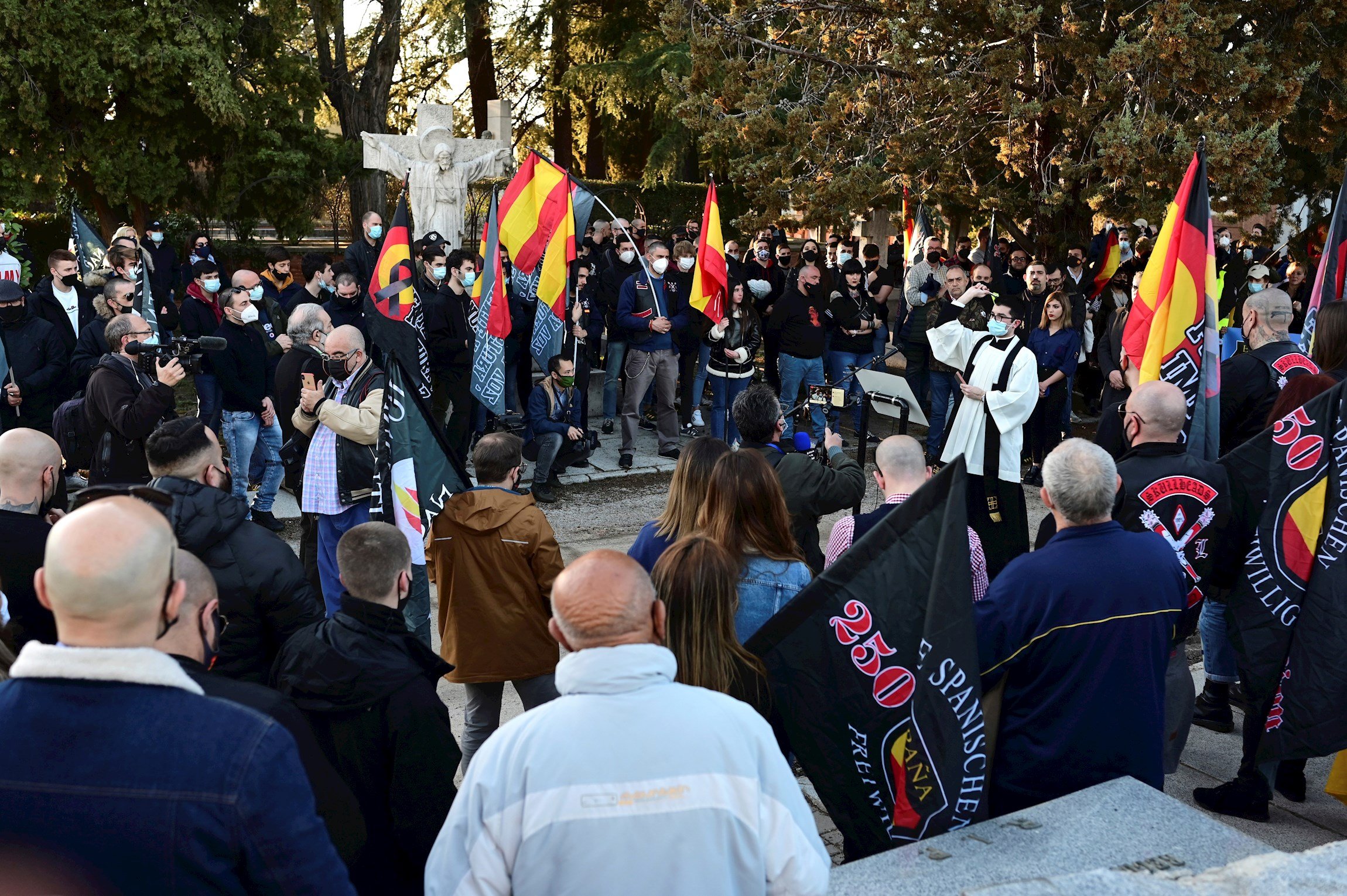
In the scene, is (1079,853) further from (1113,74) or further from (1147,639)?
(1113,74)

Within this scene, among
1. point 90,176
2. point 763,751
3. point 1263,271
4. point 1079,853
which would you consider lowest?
point 1079,853

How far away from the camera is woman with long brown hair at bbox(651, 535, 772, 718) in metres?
3.33

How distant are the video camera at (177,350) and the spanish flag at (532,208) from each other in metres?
2.93

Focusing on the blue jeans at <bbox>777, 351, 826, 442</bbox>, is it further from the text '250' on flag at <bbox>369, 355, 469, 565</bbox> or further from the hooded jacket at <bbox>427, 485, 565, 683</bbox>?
the hooded jacket at <bbox>427, 485, 565, 683</bbox>

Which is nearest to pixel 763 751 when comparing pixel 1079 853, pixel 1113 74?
pixel 1079 853

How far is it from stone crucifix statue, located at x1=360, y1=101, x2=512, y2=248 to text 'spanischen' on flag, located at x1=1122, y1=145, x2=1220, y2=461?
33.5 feet

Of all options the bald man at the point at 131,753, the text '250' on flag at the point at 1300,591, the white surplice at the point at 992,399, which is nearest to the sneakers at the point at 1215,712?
the text '250' on flag at the point at 1300,591

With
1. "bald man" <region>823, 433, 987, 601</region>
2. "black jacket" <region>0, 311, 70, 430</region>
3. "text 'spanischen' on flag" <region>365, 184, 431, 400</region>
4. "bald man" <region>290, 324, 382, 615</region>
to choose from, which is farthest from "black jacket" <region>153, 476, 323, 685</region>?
"black jacket" <region>0, 311, 70, 430</region>

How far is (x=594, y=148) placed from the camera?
27641 mm

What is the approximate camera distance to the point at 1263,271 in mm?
13398

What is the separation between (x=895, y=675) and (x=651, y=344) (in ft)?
25.4

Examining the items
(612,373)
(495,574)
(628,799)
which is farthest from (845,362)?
(628,799)

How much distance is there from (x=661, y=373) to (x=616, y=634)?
28.4 ft

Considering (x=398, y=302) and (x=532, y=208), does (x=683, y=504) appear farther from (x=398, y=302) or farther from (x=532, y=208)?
(x=532, y=208)
